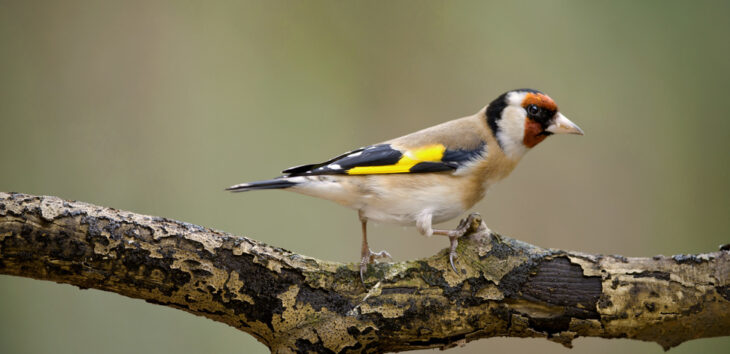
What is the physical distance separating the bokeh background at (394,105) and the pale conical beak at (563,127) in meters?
1.30

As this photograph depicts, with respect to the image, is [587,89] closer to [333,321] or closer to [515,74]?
[515,74]

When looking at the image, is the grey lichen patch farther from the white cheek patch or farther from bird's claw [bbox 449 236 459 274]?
the white cheek patch

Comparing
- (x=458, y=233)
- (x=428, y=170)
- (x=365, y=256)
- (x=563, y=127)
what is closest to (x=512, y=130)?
(x=563, y=127)

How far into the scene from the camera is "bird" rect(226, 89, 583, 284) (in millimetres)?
1952

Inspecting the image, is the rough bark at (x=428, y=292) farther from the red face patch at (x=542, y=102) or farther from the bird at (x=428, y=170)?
the red face patch at (x=542, y=102)

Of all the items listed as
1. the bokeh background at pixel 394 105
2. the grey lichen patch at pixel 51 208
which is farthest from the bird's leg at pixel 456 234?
the bokeh background at pixel 394 105

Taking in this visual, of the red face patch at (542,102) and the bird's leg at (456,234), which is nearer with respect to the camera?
the bird's leg at (456,234)

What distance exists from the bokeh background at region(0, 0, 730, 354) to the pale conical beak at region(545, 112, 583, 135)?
1296 millimetres

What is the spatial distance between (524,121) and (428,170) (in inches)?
14.7

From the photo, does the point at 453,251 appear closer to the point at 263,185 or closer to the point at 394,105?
the point at 263,185

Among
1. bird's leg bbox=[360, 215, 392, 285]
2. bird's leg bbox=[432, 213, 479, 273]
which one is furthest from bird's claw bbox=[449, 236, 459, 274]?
bird's leg bbox=[360, 215, 392, 285]

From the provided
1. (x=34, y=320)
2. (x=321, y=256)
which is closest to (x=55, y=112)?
(x=34, y=320)

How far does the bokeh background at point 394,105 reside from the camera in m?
3.10

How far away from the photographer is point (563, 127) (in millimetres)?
2029
